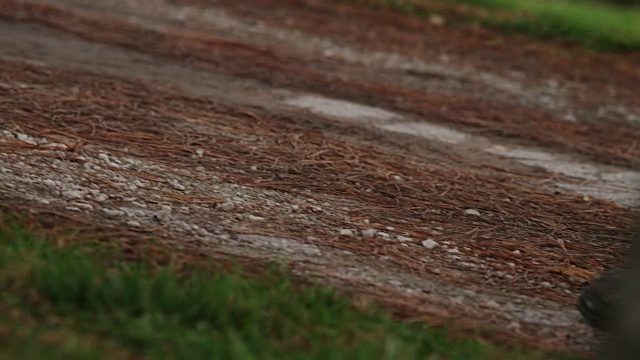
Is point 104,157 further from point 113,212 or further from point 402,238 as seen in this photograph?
point 402,238

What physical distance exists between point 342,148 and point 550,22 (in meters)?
4.65

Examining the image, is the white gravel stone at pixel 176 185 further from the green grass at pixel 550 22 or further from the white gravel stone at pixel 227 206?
the green grass at pixel 550 22

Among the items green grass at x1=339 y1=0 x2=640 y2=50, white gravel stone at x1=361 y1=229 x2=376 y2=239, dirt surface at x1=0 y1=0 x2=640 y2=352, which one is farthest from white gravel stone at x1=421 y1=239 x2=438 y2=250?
green grass at x1=339 y1=0 x2=640 y2=50

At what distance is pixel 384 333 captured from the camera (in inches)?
136

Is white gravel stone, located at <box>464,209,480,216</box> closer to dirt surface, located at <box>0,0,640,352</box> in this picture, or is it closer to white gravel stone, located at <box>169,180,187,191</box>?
dirt surface, located at <box>0,0,640,352</box>

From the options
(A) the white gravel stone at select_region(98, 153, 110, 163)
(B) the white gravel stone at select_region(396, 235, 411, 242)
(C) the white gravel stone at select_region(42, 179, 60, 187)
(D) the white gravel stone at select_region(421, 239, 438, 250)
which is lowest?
(B) the white gravel stone at select_region(396, 235, 411, 242)

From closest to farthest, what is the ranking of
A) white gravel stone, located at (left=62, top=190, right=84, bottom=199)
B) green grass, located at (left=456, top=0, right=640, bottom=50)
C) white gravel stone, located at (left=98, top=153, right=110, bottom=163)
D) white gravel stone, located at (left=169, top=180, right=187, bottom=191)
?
white gravel stone, located at (left=62, top=190, right=84, bottom=199)
white gravel stone, located at (left=169, top=180, right=187, bottom=191)
white gravel stone, located at (left=98, top=153, right=110, bottom=163)
green grass, located at (left=456, top=0, right=640, bottom=50)

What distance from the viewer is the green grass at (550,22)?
928cm

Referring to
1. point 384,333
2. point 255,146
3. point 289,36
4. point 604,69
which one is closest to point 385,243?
point 384,333

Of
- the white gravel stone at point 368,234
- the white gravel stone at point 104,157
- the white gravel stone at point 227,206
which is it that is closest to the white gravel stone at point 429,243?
the white gravel stone at point 368,234

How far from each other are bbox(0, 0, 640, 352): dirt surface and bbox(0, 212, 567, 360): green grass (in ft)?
0.79

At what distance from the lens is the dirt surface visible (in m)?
4.14

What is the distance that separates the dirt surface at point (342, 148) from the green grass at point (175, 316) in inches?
9.5

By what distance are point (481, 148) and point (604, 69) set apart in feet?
9.74
